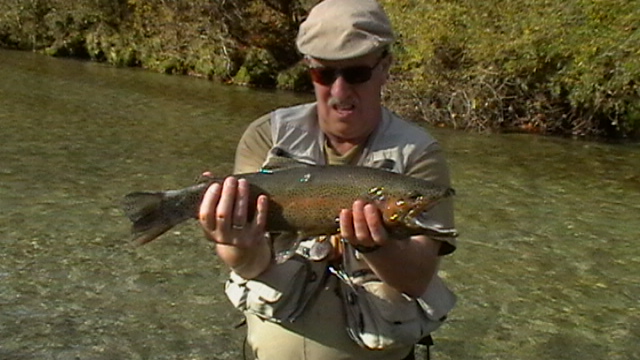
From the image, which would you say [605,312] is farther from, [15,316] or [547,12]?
[547,12]

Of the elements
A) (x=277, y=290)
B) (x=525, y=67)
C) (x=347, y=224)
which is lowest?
(x=525, y=67)

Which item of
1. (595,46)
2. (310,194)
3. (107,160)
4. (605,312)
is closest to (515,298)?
(605,312)

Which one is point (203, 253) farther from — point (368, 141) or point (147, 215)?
point (147, 215)

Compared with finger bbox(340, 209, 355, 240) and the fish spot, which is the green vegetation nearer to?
the fish spot

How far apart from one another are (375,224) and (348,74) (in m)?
0.76

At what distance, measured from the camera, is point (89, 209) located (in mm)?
10477

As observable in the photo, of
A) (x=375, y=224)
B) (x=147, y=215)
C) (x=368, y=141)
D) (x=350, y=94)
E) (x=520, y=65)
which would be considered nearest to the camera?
(x=375, y=224)

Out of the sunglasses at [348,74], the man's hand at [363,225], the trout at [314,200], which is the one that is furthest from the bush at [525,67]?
the man's hand at [363,225]

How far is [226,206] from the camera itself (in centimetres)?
352

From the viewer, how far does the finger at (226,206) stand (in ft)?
11.6

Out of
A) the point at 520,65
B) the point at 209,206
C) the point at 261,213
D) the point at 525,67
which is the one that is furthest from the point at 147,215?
the point at 525,67

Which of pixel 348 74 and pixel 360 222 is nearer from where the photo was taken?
pixel 360 222

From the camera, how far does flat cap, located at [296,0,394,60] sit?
3.79 m

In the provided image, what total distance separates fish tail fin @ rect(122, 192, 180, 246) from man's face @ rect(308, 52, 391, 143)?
83cm
